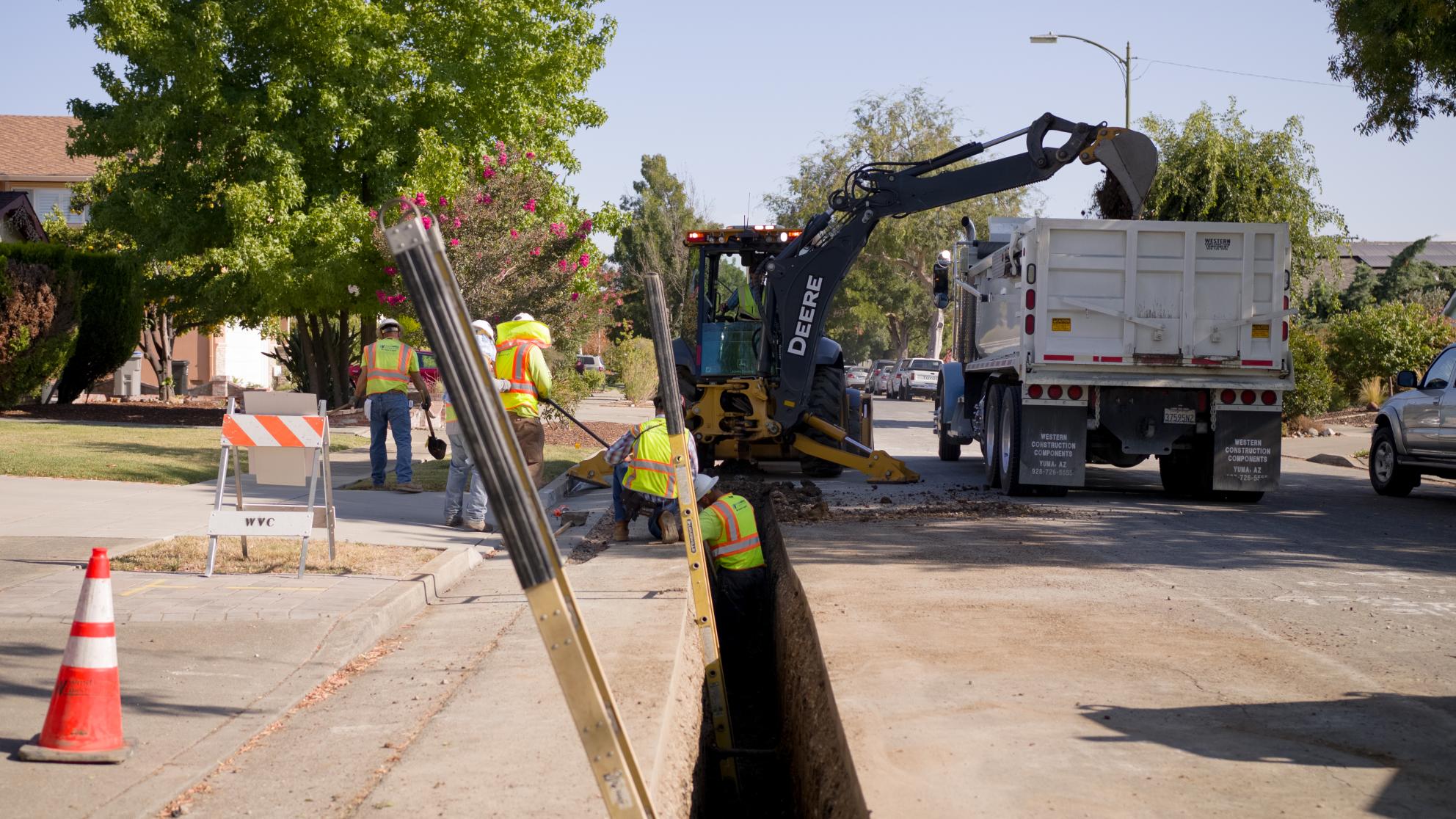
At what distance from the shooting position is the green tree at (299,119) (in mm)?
20188

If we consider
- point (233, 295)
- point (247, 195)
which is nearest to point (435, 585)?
point (247, 195)

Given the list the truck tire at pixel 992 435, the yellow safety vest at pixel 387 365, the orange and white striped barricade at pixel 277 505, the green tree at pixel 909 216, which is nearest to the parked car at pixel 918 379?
the green tree at pixel 909 216

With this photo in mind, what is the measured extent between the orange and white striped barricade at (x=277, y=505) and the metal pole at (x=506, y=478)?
5185 mm

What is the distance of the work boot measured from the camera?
9.62 metres

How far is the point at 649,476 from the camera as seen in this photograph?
9.59 meters

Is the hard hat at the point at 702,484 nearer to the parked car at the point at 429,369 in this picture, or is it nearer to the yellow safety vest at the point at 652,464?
the yellow safety vest at the point at 652,464

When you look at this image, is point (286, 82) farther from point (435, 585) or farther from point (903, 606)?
point (903, 606)

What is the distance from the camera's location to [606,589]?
792 centimetres

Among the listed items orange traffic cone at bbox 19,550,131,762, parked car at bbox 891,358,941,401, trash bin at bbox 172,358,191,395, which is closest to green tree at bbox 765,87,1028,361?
parked car at bbox 891,358,941,401

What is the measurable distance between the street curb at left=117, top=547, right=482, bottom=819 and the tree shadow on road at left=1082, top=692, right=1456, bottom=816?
309 cm

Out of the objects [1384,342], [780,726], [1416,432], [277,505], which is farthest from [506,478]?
[1384,342]

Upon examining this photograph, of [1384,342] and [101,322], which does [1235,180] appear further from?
[101,322]

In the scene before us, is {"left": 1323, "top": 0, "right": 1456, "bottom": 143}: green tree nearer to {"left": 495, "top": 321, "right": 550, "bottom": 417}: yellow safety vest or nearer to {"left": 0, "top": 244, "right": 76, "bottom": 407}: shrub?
{"left": 495, "top": 321, "right": 550, "bottom": 417}: yellow safety vest

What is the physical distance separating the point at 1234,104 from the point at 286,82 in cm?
1823
